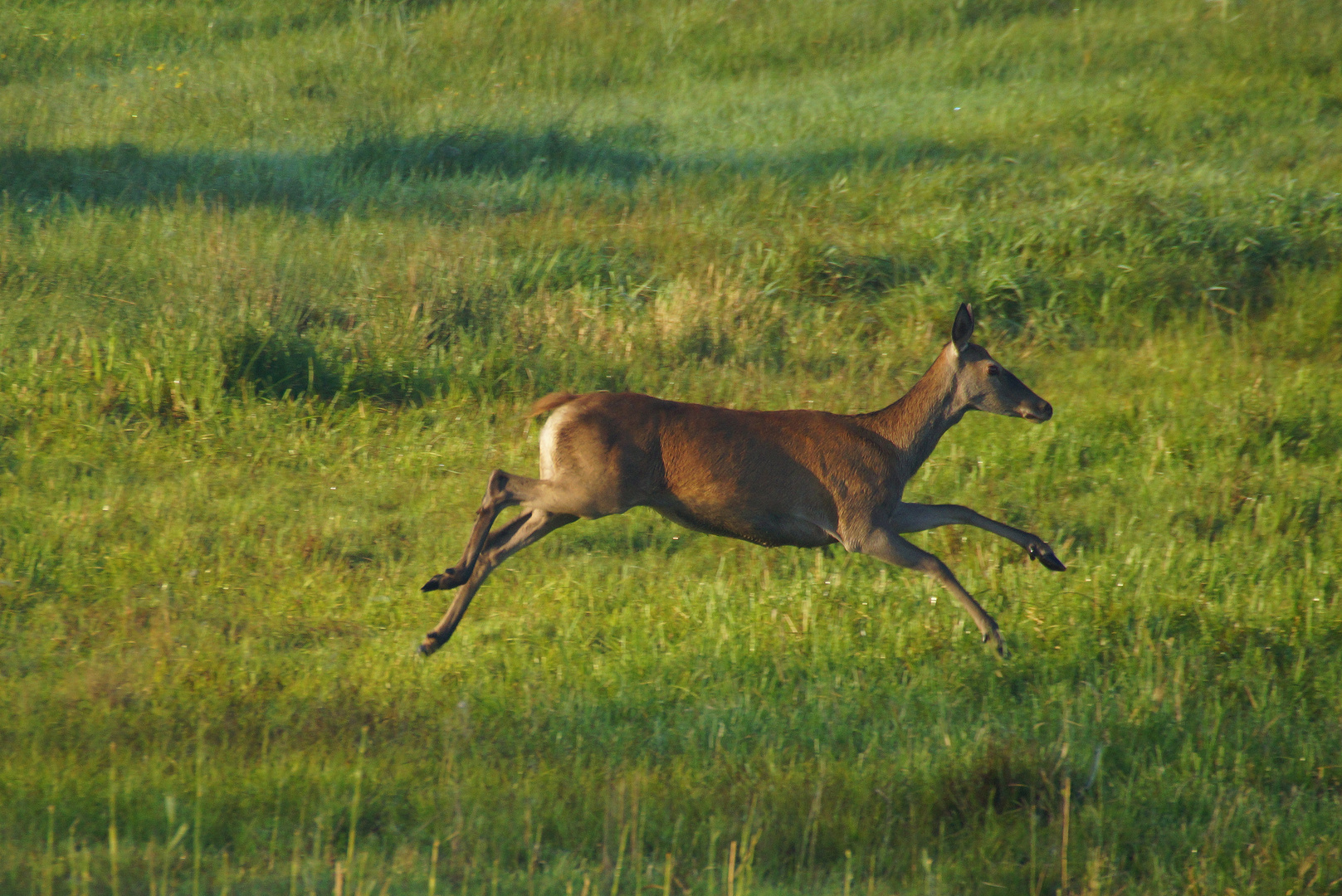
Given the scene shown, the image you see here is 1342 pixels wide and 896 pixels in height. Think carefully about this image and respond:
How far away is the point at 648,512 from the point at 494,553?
172cm

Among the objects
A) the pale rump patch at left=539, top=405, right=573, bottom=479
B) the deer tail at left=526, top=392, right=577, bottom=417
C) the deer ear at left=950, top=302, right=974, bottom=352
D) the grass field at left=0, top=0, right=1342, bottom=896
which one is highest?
the deer ear at left=950, top=302, right=974, bottom=352

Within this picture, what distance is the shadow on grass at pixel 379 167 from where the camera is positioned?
11.6 meters

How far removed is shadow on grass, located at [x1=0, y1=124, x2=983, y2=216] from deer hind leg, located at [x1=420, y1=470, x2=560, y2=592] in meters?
6.40

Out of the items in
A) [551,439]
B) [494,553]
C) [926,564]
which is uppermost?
[551,439]

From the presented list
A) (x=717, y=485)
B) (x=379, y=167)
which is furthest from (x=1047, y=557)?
(x=379, y=167)

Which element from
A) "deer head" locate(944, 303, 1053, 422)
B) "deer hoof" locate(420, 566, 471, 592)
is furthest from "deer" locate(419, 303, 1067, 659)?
"deer head" locate(944, 303, 1053, 422)

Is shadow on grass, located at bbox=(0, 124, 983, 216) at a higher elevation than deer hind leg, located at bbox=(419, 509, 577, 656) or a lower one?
higher

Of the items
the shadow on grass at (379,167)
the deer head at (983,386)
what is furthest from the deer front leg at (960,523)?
the shadow on grass at (379,167)

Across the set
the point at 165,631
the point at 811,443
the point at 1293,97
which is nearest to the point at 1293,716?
the point at 811,443

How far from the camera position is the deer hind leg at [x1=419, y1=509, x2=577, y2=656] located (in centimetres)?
557

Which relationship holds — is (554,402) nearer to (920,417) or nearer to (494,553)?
(494,553)

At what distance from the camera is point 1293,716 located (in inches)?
215

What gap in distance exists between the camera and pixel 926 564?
18.4ft

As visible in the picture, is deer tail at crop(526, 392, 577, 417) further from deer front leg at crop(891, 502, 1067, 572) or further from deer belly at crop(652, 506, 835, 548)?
deer front leg at crop(891, 502, 1067, 572)
